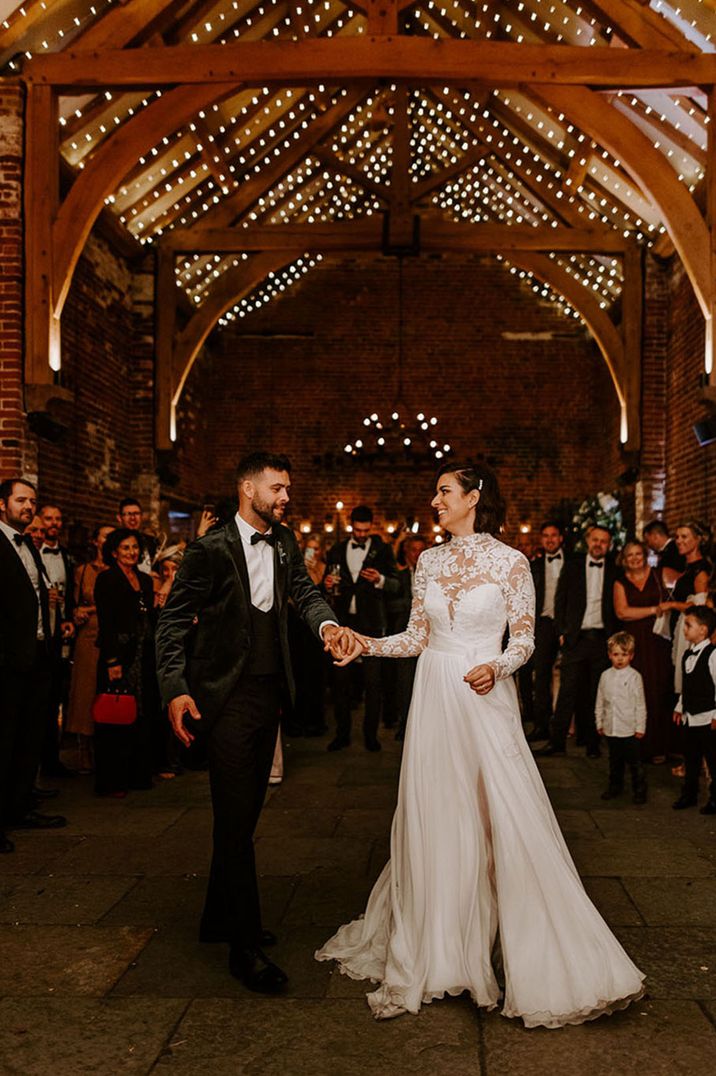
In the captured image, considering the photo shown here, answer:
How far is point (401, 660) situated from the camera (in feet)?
21.6

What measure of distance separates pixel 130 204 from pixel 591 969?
30.4ft

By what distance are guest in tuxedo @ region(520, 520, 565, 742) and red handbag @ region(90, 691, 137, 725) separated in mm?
2840

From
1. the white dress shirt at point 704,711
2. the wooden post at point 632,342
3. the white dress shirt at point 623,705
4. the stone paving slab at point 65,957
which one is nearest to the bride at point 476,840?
the stone paving slab at point 65,957

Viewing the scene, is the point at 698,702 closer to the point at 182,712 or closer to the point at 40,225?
the point at 182,712

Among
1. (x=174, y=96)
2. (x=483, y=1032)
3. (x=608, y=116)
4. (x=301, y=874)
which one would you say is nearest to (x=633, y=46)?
(x=608, y=116)

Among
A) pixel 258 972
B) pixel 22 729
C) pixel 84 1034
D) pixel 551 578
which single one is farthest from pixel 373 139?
pixel 84 1034

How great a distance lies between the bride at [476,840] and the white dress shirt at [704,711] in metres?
2.32

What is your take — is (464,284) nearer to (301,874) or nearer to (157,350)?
(157,350)

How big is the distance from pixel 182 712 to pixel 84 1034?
2.77 feet

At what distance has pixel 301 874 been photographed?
147 inches

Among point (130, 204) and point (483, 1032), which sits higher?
point (130, 204)

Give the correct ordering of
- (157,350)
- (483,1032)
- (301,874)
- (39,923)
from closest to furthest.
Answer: (483,1032) < (39,923) < (301,874) < (157,350)

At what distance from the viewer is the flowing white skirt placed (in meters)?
2.46

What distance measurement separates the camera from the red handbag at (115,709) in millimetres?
4961
